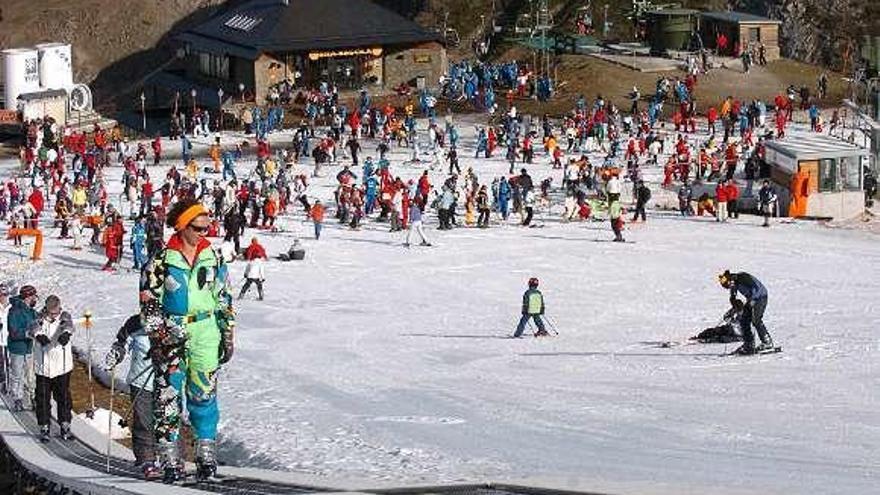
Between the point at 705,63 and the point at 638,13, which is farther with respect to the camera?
the point at 638,13

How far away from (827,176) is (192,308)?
3252 centimetres

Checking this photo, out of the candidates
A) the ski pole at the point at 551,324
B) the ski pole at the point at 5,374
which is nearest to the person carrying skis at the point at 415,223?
the ski pole at the point at 551,324

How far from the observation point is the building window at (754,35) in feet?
205

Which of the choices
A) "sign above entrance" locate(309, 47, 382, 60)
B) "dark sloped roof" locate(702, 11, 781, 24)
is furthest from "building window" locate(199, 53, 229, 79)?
"dark sloped roof" locate(702, 11, 781, 24)

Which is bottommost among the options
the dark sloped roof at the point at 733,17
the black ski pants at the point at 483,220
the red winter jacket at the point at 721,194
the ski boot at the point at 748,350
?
the ski boot at the point at 748,350

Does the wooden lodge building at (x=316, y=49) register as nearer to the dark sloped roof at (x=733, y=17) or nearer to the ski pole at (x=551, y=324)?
the dark sloped roof at (x=733, y=17)

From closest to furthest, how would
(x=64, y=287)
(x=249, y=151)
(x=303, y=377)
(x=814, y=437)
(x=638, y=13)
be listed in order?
(x=814, y=437) < (x=303, y=377) < (x=64, y=287) < (x=249, y=151) < (x=638, y=13)

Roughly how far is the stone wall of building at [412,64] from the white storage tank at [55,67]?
11.6 m

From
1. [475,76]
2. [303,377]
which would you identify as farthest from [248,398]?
[475,76]

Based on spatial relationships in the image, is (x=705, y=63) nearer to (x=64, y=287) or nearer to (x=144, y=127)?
(x=144, y=127)

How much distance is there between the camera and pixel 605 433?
18703 mm

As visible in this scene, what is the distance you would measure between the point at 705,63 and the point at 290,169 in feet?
68.3

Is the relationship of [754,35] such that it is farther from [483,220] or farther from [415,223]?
[415,223]

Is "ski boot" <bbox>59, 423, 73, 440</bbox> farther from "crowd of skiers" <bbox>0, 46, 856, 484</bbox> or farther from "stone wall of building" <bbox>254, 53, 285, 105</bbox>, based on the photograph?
"stone wall of building" <bbox>254, 53, 285, 105</bbox>
